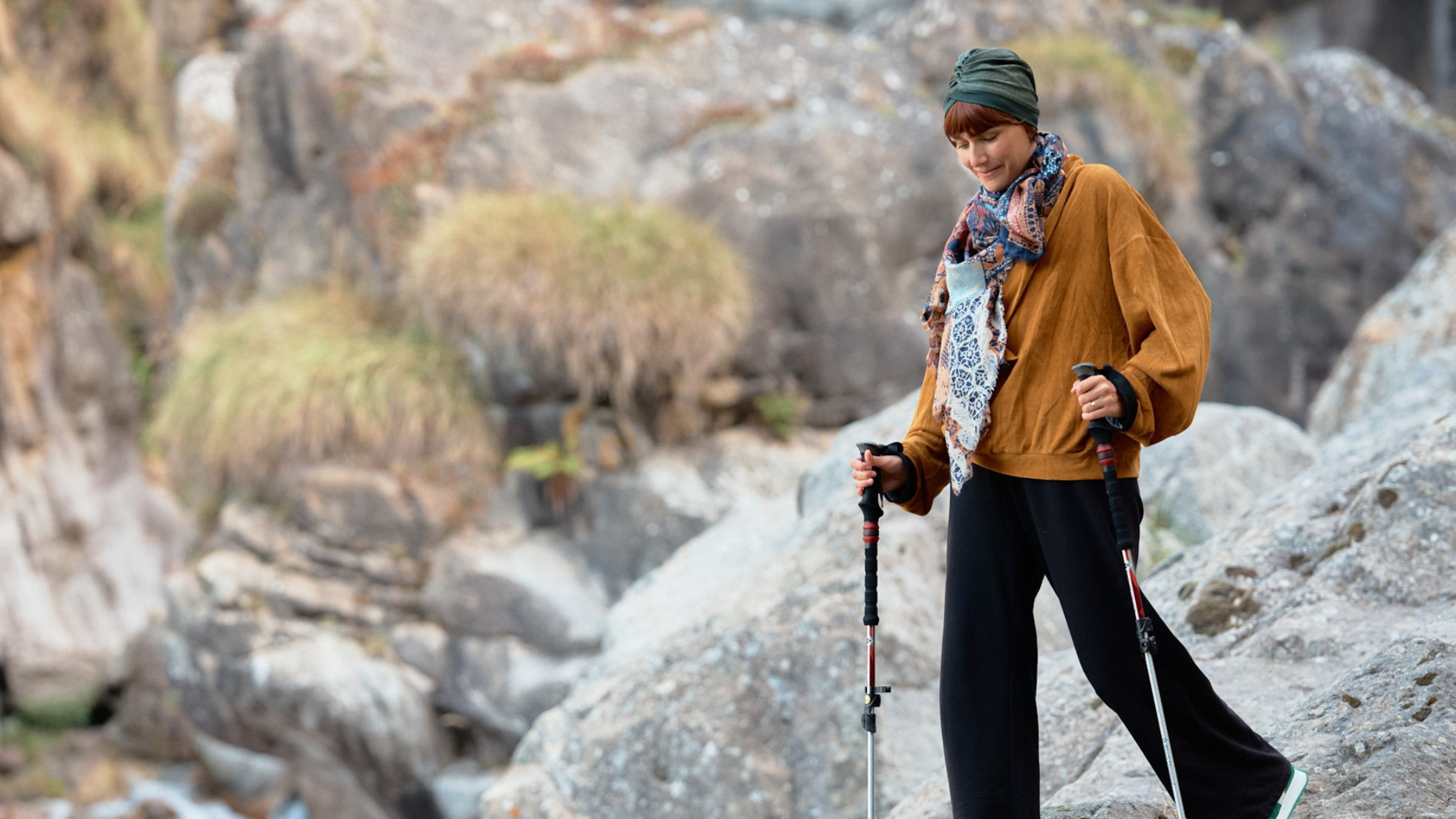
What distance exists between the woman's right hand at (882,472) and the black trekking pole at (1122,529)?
41cm

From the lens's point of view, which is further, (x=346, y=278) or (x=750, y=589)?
(x=346, y=278)

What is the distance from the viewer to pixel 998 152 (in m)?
1.76

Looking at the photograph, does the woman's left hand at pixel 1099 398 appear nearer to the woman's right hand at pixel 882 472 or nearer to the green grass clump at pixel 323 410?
the woman's right hand at pixel 882 472

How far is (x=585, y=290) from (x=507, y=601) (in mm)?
1813

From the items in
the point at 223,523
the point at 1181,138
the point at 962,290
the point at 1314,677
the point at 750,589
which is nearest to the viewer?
the point at 962,290

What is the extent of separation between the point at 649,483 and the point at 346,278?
2628 mm

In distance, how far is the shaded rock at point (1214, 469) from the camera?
144 inches

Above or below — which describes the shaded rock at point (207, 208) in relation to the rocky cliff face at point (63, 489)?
above

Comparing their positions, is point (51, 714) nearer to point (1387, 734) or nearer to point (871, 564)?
point (871, 564)

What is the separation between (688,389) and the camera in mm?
6195

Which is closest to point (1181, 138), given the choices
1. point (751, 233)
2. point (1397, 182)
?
point (1397, 182)

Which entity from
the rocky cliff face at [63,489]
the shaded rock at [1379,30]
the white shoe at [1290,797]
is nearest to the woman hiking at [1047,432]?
the white shoe at [1290,797]

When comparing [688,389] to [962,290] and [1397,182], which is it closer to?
[962,290]

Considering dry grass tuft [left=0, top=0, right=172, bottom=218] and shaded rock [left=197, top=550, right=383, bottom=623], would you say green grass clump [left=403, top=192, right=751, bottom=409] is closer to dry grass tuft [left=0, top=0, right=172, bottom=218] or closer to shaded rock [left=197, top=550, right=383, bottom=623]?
shaded rock [left=197, top=550, right=383, bottom=623]
